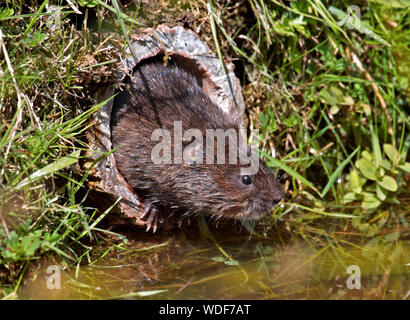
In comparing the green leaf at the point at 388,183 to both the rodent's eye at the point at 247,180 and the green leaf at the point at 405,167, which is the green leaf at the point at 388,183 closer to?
the green leaf at the point at 405,167

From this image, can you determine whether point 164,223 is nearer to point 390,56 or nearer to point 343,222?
point 343,222

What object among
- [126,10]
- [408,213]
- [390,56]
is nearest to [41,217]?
[126,10]

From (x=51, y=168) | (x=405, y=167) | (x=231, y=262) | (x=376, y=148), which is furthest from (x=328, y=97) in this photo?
(x=51, y=168)

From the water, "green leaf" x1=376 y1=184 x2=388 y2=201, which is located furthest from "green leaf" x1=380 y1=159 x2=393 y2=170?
the water

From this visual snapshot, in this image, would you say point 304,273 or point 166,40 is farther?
point 166,40

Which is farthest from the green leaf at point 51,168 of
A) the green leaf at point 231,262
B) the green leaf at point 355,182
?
the green leaf at point 355,182
